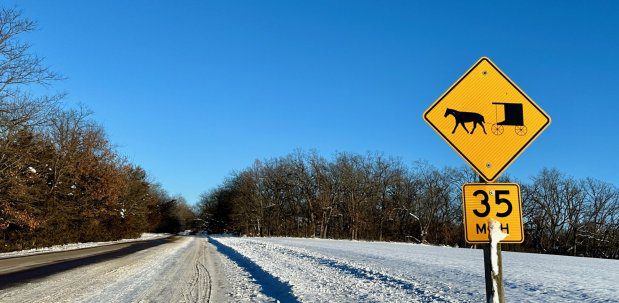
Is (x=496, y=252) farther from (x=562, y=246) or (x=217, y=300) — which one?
(x=562, y=246)

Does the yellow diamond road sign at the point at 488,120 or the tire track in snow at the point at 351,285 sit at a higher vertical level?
the yellow diamond road sign at the point at 488,120

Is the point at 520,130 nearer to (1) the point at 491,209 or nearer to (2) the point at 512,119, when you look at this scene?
(2) the point at 512,119

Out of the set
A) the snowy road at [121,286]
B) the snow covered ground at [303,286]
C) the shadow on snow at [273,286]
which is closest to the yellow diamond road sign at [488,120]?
the snow covered ground at [303,286]

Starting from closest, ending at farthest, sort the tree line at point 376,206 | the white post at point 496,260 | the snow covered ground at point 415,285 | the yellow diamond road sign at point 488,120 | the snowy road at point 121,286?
the white post at point 496,260
the yellow diamond road sign at point 488,120
the snow covered ground at point 415,285
the snowy road at point 121,286
the tree line at point 376,206

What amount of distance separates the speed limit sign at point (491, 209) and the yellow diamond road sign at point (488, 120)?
13 centimetres

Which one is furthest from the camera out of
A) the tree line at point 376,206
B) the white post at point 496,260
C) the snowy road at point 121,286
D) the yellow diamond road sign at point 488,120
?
the tree line at point 376,206

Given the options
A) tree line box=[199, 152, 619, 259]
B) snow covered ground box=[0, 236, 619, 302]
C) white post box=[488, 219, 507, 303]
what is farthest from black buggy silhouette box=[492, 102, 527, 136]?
tree line box=[199, 152, 619, 259]

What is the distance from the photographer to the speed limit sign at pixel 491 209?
3496mm

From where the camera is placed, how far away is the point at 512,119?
370 cm

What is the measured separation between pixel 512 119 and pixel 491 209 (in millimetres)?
781

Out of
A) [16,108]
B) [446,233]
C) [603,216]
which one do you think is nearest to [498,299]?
[16,108]

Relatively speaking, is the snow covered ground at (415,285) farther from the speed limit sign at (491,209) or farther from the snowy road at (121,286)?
the speed limit sign at (491,209)

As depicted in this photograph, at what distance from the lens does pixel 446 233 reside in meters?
69.8

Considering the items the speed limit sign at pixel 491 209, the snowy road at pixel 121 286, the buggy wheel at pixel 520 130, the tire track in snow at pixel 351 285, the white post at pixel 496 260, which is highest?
the buggy wheel at pixel 520 130
